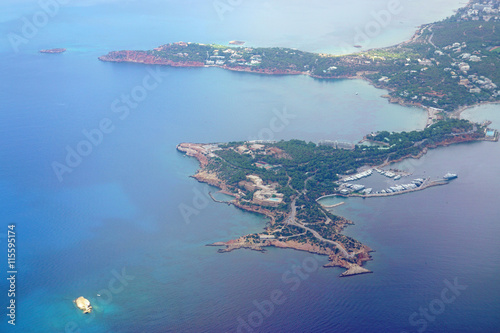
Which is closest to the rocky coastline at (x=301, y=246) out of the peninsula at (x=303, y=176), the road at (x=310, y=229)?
the peninsula at (x=303, y=176)

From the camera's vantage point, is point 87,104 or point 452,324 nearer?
point 452,324

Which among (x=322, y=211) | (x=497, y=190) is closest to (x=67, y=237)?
(x=322, y=211)

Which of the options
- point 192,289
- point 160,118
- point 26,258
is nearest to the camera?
point 192,289

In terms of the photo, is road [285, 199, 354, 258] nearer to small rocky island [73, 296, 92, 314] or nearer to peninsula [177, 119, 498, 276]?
peninsula [177, 119, 498, 276]

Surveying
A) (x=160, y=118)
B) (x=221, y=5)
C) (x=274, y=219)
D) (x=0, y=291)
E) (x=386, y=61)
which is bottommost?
(x=0, y=291)

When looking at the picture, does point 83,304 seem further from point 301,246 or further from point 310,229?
point 310,229

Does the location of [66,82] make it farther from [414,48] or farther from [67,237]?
[414,48]

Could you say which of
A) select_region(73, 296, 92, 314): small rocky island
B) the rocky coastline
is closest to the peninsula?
the rocky coastline
